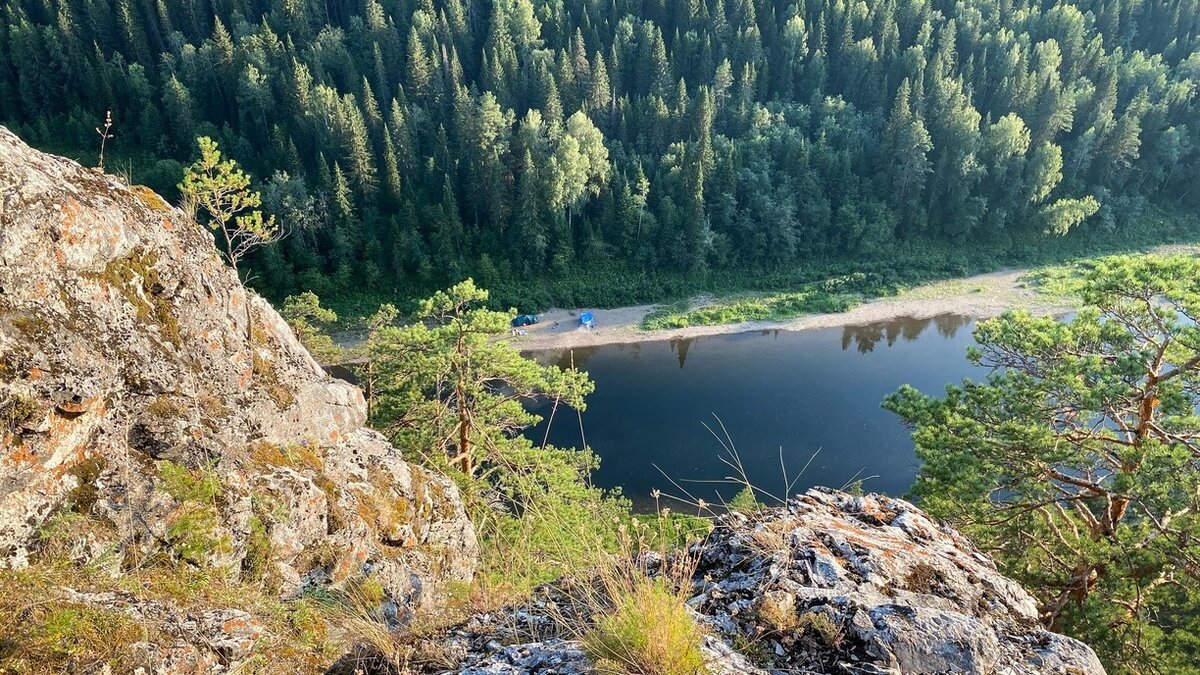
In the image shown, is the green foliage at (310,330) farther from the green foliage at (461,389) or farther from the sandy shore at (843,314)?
the sandy shore at (843,314)

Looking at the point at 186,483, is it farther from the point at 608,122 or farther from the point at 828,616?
the point at 608,122

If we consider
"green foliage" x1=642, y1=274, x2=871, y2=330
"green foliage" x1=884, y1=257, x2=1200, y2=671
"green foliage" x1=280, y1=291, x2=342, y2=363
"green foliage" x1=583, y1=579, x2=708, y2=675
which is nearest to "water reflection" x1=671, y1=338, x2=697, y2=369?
"green foliage" x1=642, y1=274, x2=871, y2=330

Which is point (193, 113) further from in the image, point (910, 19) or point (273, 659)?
point (910, 19)

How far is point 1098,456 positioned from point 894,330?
109 feet

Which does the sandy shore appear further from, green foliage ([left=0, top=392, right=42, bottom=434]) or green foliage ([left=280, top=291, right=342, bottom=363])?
green foliage ([left=0, top=392, right=42, bottom=434])

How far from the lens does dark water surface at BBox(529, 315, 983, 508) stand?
87.9 feet

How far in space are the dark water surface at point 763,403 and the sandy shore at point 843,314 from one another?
102cm

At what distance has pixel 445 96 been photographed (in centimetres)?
5638

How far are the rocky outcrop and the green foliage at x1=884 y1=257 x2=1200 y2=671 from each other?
5.92m

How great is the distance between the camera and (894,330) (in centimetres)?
4184

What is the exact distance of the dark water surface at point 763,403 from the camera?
26.8m

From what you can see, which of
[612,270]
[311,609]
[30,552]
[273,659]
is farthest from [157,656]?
[612,270]

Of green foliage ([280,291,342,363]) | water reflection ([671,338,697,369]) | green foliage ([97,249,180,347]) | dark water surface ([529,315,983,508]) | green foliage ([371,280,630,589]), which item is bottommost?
dark water surface ([529,315,983,508])

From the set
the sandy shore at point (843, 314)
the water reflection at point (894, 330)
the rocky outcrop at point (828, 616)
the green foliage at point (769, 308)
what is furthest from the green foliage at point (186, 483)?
the water reflection at point (894, 330)
